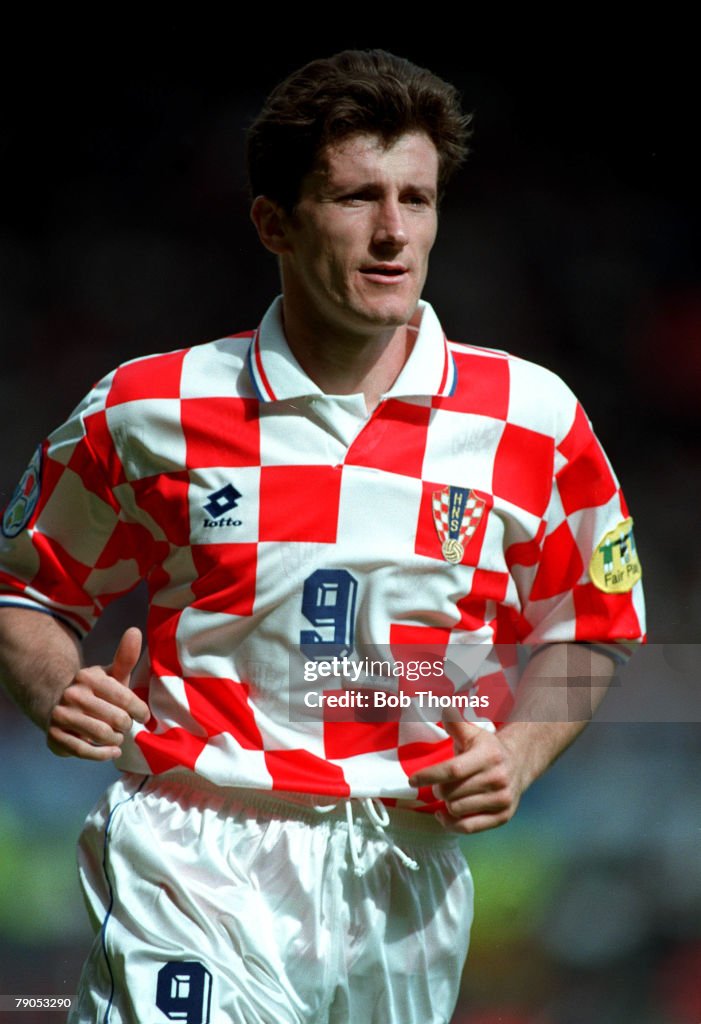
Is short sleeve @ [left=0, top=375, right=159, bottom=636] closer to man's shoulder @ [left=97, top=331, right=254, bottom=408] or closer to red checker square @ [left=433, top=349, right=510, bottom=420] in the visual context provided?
man's shoulder @ [left=97, top=331, right=254, bottom=408]

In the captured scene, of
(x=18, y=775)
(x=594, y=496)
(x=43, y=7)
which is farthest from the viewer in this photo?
(x=43, y=7)

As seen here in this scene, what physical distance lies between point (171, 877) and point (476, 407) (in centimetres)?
64

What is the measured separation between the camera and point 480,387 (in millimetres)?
1626

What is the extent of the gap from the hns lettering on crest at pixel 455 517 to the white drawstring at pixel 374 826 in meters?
0.29

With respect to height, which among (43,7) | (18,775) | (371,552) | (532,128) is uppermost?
(43,7)

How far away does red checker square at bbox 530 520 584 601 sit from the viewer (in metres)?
1.64

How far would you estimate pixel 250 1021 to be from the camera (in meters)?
1.39

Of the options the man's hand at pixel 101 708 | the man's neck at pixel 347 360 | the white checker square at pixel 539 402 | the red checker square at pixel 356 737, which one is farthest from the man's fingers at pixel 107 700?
the white checker square at pixel 539 402

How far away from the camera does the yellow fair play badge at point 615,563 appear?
1637 millimetres

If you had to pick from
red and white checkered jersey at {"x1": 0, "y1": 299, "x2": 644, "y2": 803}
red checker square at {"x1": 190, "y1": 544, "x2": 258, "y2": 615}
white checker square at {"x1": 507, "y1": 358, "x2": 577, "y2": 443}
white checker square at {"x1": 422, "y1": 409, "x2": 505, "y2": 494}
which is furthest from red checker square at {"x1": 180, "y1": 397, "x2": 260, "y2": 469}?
white checker square at {"x1": 507, "y1": 358, "x2": 577, "y2": 443}

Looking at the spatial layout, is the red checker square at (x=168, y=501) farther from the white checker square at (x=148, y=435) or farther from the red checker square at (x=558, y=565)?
the red checker square at (x=558, y=565)

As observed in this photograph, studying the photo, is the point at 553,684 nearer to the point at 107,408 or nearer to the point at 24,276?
the point at 107,408

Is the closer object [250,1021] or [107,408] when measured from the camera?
[250,1021]

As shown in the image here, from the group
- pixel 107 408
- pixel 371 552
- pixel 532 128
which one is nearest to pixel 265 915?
pixel 371 552
